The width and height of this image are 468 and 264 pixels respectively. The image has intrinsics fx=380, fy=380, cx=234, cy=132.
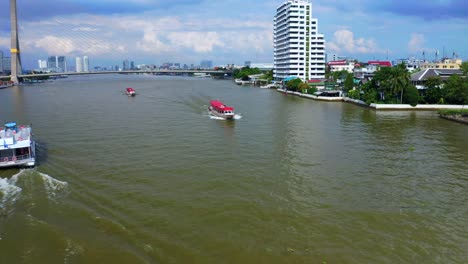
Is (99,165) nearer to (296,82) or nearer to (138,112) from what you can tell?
(138,112)

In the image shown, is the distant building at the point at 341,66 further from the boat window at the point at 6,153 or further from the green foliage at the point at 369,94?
the boat window at the point at 6,153

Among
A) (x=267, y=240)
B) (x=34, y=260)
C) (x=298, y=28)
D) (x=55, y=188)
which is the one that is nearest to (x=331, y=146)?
(x=267, y=240)

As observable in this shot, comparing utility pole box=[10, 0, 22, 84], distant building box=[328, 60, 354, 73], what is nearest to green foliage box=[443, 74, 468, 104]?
distant building box=[328, 60, 354, 73]

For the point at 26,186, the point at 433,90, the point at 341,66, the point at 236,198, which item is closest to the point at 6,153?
the point at 26,186

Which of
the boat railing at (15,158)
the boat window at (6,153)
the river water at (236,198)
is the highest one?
the boat window at (6,153)

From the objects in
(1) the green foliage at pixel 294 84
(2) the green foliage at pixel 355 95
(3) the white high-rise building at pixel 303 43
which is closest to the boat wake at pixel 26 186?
(2) the green foliage at pixel 355 95

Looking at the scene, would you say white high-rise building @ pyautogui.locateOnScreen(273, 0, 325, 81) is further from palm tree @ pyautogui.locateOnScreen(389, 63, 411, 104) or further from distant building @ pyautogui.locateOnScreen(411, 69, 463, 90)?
palm tree @ pyautogui.locateOnScreen(389, 63, 411, 104)
